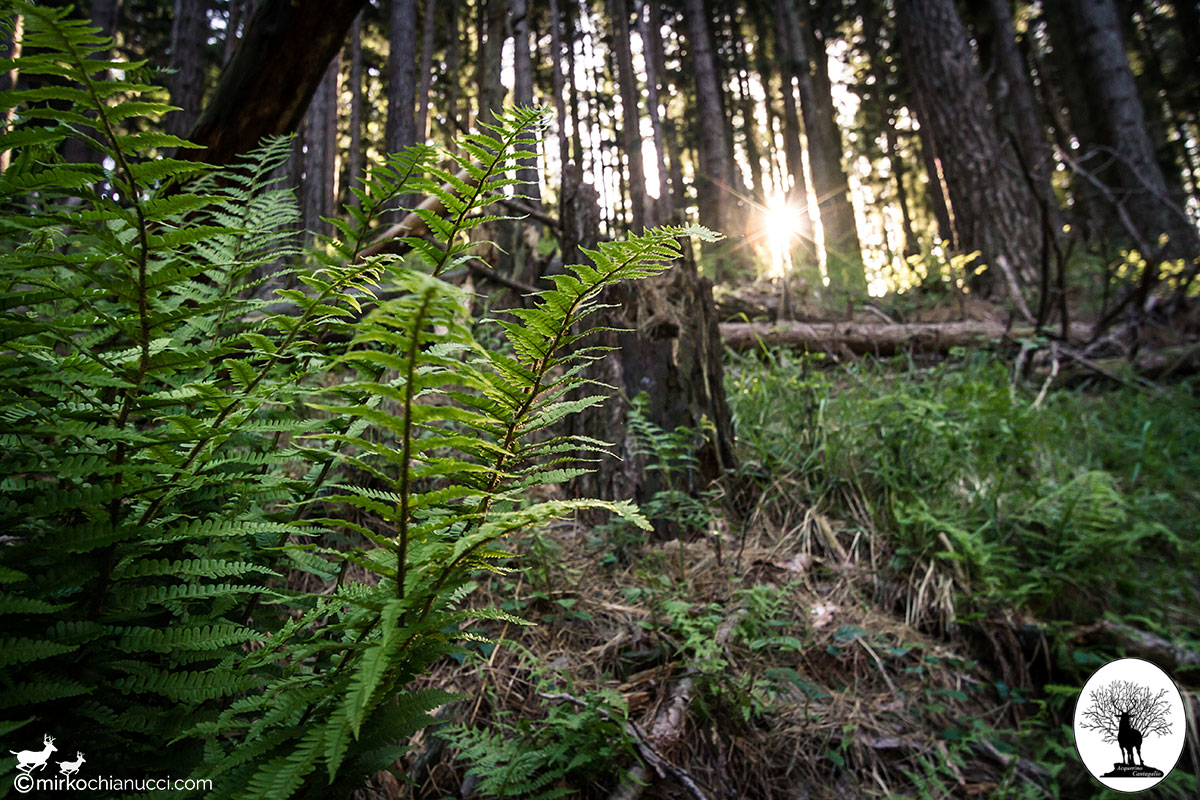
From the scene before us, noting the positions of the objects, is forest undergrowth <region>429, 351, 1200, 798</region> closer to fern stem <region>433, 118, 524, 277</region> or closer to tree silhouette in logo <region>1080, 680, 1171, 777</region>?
tree silhouette in logo <region>1080, 680, 1171, 777</region>

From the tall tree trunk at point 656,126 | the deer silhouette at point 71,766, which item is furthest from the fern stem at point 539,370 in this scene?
the tall tree trunk at point 656,126

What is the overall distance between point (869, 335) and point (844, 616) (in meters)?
3.23

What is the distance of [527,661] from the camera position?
188cm

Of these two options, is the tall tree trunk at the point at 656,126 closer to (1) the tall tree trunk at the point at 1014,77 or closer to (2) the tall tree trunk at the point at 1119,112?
(2) the tall tree trunk at the point at 1119,112

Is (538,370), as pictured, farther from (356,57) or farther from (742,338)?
(356,57)

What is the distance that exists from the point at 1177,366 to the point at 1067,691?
13.9ft

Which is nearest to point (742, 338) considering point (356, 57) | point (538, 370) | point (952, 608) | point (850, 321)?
point (850, 321)

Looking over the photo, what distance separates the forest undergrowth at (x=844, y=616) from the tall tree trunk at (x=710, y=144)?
819cm

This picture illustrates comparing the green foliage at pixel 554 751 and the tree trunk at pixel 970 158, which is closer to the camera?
the green foliage at pixel 554 751

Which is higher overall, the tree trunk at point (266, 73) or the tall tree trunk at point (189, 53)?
the tall tree trunk at point (189, 53)

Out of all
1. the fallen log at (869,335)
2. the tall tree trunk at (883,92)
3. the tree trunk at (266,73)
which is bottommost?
the fallen log at (869,335)

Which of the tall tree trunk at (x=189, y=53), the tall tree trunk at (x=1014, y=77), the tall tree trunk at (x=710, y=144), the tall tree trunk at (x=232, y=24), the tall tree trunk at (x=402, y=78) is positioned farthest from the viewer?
the tall tree trunk at (x=1014, y=77)

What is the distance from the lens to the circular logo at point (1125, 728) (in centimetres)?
146

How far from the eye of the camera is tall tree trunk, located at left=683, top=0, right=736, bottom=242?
10938 mm
